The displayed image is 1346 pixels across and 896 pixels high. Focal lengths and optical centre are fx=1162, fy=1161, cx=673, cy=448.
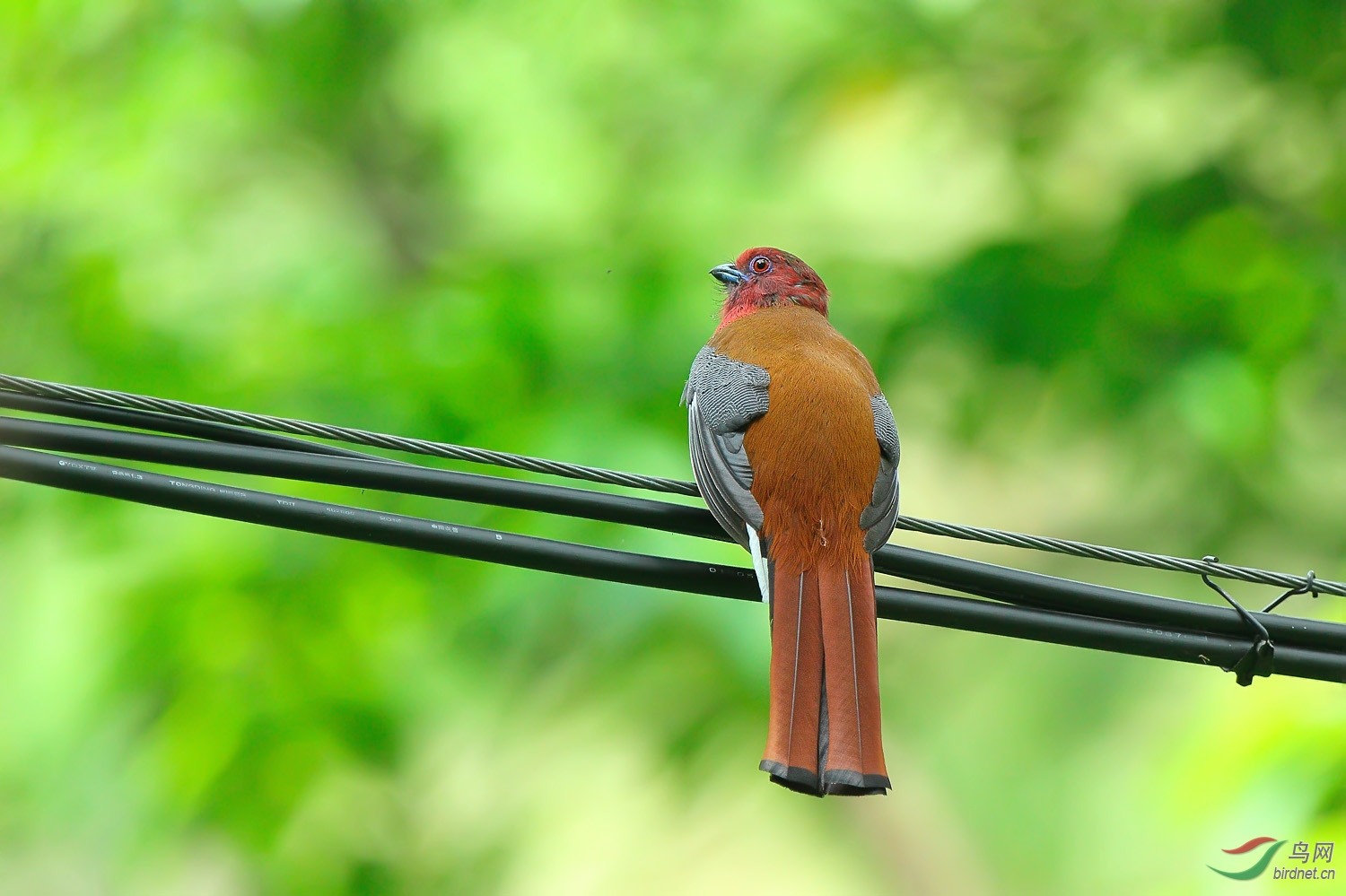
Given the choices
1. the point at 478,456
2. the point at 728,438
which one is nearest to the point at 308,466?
the point at 478,456

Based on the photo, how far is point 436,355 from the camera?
5.38 meters

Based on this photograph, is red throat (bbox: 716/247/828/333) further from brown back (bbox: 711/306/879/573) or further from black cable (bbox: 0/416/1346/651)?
black cable (bbox: 0/416/1346/651)

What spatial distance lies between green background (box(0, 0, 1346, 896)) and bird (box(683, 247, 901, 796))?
1.18m

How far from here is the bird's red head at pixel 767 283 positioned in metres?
5.17

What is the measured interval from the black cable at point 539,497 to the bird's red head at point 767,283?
2.24 metres

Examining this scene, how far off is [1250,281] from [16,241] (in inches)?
255

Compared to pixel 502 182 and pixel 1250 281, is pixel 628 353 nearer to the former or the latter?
pixel 502 182

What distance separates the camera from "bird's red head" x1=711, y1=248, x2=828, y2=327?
5170mm

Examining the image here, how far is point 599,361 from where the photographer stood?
555cm

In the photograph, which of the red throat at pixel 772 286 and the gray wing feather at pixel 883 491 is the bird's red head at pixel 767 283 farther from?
the gray wing feather at pixel 883 491

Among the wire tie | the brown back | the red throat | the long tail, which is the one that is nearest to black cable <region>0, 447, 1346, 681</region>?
the wire tie

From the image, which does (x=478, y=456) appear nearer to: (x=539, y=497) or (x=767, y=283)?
(x=539, y=497)

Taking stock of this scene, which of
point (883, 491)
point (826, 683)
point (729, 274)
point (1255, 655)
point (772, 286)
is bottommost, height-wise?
point (826, 683)

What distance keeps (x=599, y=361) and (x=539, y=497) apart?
102 inches
